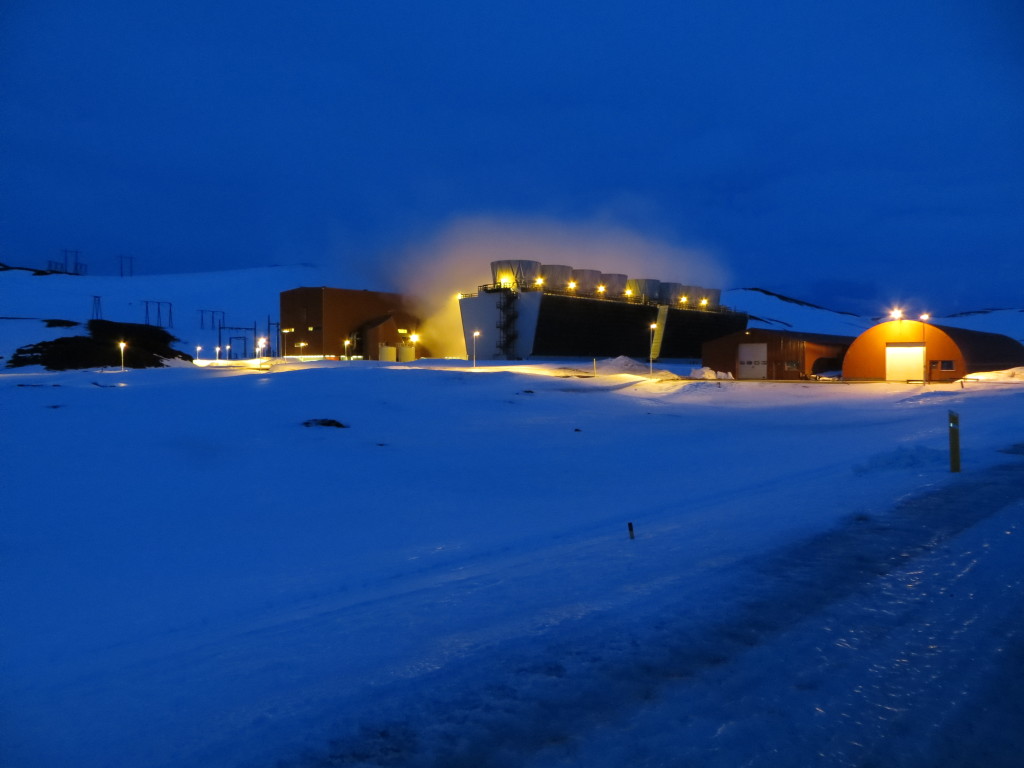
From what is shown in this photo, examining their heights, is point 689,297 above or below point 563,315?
above

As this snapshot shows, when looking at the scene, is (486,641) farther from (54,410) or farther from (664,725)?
(54,410)

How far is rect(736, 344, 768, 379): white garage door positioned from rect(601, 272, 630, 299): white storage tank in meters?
22.9

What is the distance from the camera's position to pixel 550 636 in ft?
15.3

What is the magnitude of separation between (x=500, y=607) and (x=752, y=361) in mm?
44791

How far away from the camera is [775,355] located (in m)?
45.5

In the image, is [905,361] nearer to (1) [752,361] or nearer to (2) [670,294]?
(1) [752,361]

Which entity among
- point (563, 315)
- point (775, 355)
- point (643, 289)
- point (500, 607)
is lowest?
point (500, 607)

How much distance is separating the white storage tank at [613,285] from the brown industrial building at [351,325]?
2417 centimetres

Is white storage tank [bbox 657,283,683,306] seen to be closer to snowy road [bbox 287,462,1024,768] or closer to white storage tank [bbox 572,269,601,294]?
white storage tank [bbox 572,269,601,294]

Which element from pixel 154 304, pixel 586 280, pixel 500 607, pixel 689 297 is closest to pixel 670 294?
pixel 689 297

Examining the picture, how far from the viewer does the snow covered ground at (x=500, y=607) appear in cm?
340

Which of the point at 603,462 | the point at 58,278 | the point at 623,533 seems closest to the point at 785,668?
the point at 623,533

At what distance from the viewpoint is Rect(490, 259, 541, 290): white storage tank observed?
6191 cm

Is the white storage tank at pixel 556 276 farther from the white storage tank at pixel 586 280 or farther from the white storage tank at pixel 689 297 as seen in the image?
the white storage tank at pixel 689 297
